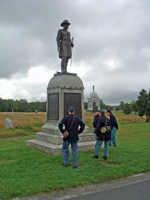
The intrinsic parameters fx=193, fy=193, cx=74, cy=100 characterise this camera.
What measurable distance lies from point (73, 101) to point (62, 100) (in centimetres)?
54

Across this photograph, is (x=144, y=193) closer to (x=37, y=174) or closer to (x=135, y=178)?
(x=135, y=178)

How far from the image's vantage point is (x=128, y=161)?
6016 mm

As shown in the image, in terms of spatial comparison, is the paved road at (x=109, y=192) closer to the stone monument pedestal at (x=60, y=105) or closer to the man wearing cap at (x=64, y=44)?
the stone monument pedestal at (x=60, y=105)

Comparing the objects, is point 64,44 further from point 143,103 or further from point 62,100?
point 143,103

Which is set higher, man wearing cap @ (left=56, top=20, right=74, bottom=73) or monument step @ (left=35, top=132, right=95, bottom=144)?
man wearing cap @ (left=56, top=20, right=74, bottom=73)

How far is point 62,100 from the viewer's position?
26.5ft

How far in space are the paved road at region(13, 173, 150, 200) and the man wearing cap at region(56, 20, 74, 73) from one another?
19.0ft

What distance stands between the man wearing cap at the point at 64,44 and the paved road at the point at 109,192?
579cm

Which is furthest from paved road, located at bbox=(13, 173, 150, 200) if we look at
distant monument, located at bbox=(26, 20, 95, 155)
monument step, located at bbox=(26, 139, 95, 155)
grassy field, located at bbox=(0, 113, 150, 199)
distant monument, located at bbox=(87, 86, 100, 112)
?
distant monument, located at bbox=(87, 86, 100, 112)

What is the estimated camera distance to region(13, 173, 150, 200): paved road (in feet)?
12.4

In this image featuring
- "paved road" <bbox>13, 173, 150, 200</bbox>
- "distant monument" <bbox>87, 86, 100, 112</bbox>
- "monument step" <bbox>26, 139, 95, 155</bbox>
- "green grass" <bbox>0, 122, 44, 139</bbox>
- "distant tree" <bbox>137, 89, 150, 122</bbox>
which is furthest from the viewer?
"distant monument" <bbox>87, 86, 100, 112</bbox>

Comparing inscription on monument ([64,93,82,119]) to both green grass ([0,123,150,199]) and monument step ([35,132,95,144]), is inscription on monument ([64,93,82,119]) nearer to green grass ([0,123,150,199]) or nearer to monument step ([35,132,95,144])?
monument step ([35,132,95,144])

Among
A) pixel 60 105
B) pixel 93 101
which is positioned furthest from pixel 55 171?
pixel 93 101

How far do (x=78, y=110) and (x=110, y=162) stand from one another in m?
3.03
